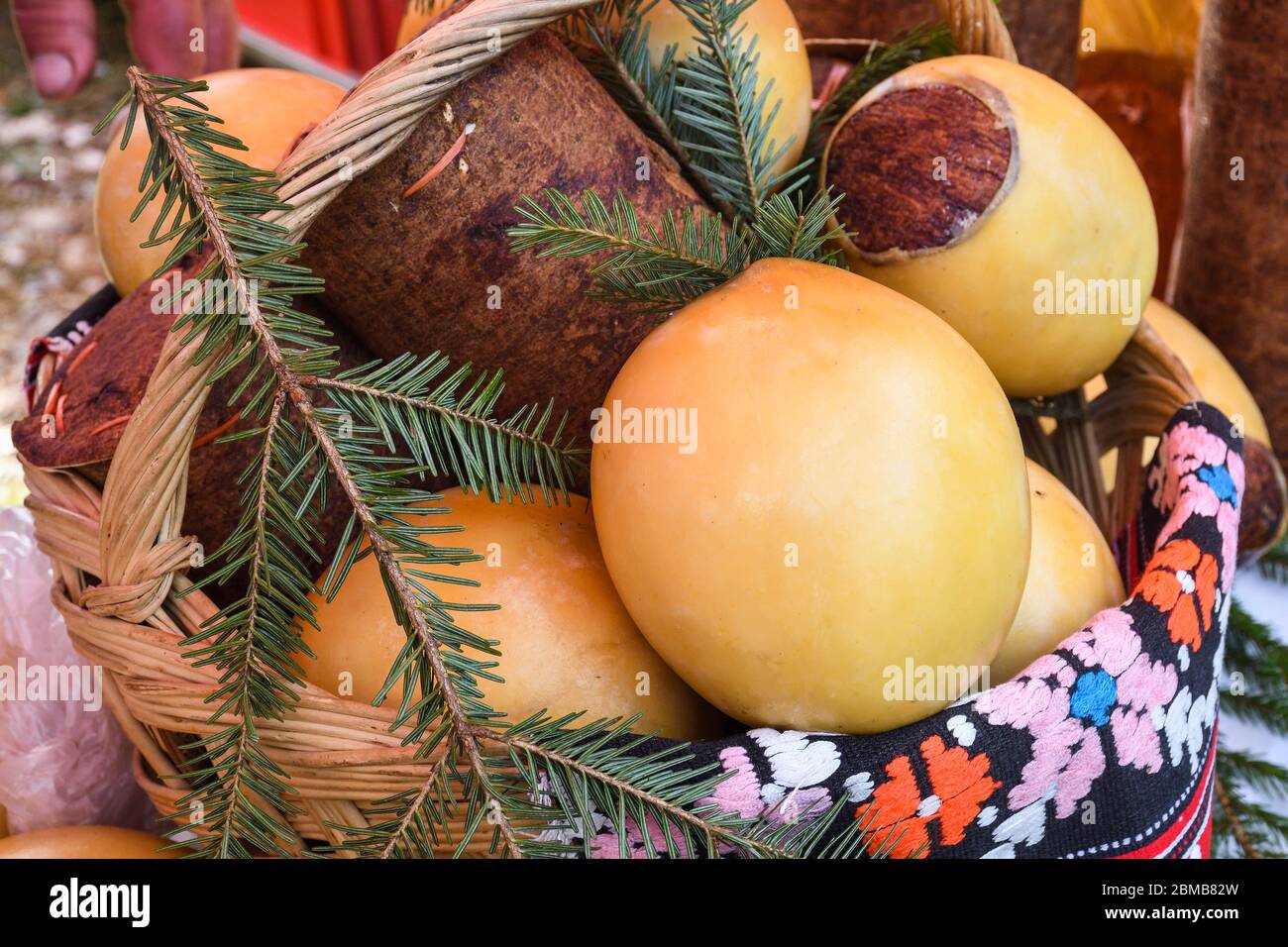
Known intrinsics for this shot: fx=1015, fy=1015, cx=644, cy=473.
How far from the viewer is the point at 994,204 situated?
65cm

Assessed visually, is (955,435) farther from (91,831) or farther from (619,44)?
(91,831)

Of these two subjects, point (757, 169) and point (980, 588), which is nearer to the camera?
point (980, 588)

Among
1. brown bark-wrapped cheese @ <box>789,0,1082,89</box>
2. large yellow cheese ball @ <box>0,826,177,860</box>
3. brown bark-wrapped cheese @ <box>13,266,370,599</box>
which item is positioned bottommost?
large yellow cheese ball @ <box>0,826,177,860</box>

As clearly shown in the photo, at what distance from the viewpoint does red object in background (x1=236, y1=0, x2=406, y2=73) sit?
1.57m

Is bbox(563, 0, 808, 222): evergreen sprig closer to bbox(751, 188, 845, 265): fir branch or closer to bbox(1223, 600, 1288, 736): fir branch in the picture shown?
bbox(751, 188, 845, 265): fir branch

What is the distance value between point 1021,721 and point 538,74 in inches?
17.7

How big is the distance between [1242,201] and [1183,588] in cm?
70

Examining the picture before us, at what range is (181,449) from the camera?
A: 1.69ft

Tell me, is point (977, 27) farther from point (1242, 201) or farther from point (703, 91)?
point (1242, 201)

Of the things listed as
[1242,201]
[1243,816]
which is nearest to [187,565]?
[1243,816]

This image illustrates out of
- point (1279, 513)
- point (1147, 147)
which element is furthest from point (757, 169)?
A: point (1147, 147)

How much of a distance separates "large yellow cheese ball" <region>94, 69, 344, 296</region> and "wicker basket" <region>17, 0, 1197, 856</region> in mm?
212

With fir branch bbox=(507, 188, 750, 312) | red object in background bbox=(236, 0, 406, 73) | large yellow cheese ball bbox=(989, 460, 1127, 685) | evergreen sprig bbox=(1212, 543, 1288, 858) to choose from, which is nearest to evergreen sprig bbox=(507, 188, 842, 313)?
fir branch bbox=(507, 188, 750, 312)

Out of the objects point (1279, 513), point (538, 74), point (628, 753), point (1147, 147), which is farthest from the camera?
point (1147, 147)
